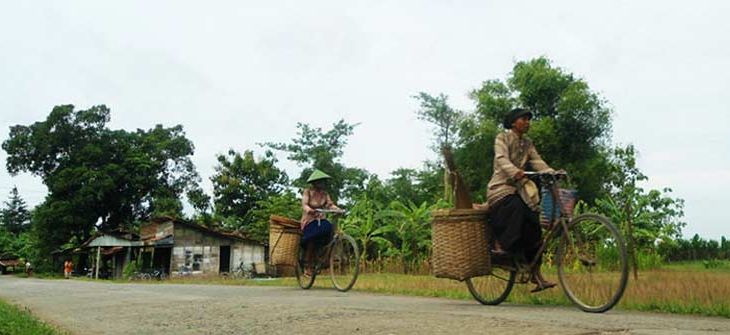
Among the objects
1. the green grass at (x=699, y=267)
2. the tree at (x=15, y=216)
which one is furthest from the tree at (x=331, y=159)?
the tree at (x=15, y=216)

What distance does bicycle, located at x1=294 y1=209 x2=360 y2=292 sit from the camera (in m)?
8.78

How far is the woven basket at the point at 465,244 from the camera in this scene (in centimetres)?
584

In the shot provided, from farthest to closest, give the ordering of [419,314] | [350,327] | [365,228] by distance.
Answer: [365,228]
[419,314]
[350,327]

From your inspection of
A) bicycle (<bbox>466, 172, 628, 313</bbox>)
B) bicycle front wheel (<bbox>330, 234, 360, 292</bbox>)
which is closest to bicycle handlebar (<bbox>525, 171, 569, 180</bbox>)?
bicycle (<bbox>466, 172, 628, 313</bbox>)

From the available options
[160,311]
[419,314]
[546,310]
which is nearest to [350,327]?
[419,314]

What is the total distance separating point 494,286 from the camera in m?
6.30

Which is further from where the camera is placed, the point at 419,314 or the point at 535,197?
the point at 535,197

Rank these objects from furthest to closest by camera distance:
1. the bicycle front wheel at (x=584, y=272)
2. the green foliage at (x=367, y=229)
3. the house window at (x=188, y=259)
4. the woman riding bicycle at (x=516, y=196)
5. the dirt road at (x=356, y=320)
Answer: the house window at (x=188, y=259) < the green foliage at (x=367, y=229) < the woman riding bicycle at (x=516, y=196) < the bicycle front wheel at (x=584, y=272) < the dirt road at (x=356, y=320)

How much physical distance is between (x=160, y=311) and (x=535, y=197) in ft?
10.9

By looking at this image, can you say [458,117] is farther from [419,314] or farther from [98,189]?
[419,314]

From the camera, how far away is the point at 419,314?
182 inches

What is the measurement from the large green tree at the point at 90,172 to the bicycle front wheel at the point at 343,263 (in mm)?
38457

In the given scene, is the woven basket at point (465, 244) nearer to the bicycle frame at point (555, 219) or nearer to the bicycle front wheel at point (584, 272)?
the bicycle frame at point (555, 219)

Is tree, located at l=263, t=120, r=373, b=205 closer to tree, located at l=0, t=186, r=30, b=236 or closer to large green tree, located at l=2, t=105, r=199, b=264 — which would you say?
large green tree, located at l=2, t=105, r=199, b=264
